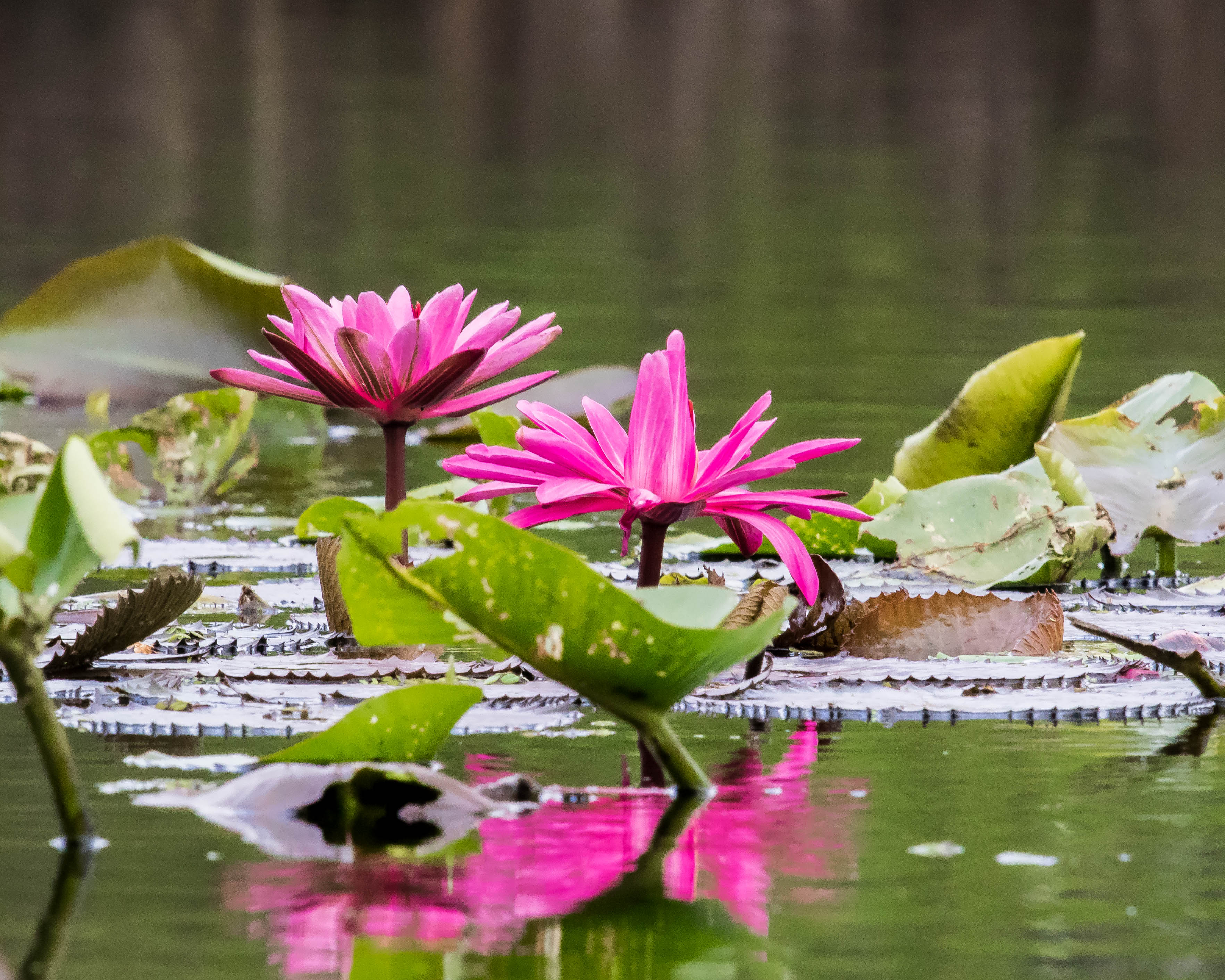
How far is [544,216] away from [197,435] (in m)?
8.29

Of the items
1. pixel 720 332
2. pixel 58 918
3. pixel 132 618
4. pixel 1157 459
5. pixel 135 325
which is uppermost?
pixel 720 332

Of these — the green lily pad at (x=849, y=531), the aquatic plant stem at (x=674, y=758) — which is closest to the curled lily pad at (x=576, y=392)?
the green lily pad at (x=849, y=531)

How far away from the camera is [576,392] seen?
16.8ft

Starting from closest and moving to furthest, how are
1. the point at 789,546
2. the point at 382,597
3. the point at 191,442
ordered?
the point at 382,597
the point at 789,546
the point at 191,442

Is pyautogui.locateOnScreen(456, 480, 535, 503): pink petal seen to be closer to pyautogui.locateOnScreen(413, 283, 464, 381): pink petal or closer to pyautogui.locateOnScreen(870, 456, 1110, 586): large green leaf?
pyautogui.locateOnScreen(413, 283, 464, 381): pink petal

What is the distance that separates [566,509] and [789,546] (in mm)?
231

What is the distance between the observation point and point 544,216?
12125 mm

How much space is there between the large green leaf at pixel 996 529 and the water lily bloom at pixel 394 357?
902 millimetres

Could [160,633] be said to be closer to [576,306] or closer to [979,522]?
[979,522]

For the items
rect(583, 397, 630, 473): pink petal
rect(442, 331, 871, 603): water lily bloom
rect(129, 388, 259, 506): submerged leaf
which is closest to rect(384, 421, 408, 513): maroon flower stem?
rect(442, 331, 871, 603): water lily bloom

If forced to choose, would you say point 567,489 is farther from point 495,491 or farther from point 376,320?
point 376,320

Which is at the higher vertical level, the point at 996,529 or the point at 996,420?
the point at 996,420

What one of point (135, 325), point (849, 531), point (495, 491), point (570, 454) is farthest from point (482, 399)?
point (135, 325)

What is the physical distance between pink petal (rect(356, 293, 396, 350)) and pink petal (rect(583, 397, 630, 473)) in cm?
27
